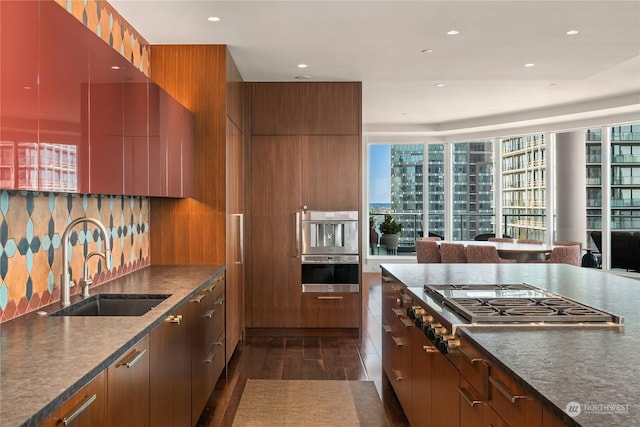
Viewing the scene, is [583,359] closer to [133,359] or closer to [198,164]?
[133,359]

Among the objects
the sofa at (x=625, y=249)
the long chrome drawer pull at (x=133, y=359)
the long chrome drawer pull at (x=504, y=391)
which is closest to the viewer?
the long chrome drawer pull at (x=504, y=391)

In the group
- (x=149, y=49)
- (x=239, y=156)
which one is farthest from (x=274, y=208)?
(x=149, y=49)

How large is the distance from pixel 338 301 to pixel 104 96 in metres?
3.66

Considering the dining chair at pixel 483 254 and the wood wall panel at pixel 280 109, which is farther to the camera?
the dining chair at pixel 483 254

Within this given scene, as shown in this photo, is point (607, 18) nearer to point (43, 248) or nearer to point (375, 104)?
point (43, 248)

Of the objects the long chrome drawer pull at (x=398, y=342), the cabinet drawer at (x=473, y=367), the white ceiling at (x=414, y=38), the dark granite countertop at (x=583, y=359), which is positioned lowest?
the long chrome drawer pull at (x=398, y=342)

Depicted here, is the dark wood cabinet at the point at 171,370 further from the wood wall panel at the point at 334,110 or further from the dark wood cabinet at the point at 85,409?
the wood wall panel at the point at 334,110

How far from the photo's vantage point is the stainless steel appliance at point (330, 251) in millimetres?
5605

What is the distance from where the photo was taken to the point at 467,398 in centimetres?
194

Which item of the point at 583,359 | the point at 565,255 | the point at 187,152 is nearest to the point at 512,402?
the point at 583,359

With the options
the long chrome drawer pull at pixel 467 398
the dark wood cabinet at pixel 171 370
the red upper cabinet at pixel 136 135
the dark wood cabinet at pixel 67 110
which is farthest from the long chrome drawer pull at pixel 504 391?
the red upper cabinet at pixel 136 135

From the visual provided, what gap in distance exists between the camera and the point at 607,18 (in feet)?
12.4

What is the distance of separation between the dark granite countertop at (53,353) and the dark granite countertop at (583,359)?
1.23 meters

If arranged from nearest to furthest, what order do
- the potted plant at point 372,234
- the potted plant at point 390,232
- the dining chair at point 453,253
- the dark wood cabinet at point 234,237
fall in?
the dark wood cabinet at point 234,237 → the dining chair at point 453,253 → the potted plant at point 390,232 → the potted plant at point 372,234
